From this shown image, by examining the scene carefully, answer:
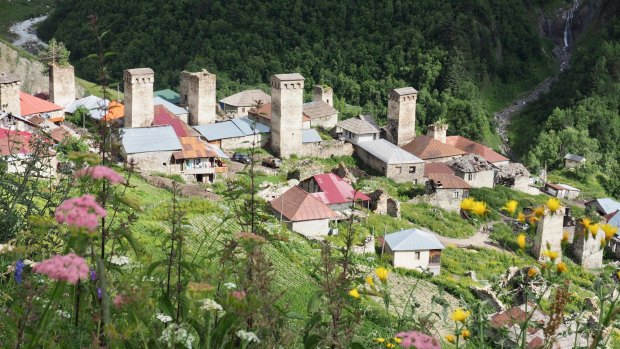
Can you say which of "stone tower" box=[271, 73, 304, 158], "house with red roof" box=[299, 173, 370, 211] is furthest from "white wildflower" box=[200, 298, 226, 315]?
"stone tower" box=[271, 73, 304, 158]

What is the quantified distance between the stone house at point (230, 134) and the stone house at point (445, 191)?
19.6 feet

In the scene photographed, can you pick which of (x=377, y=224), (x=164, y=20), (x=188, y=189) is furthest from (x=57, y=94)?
(x=164, y=20)

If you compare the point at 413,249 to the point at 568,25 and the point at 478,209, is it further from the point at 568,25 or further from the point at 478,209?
the point at 568,25

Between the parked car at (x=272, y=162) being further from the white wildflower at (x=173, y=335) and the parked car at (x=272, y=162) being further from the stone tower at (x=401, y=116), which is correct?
the white wildflower at (x=173, y=335)

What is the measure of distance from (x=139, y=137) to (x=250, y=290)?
22720mm

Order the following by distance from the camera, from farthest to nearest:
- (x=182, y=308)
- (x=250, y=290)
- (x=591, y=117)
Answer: (x=591, y=117), (x=182, y=308), (x=250, y=290)

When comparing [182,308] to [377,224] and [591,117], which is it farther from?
[591,117]

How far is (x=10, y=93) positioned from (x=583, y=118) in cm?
2855

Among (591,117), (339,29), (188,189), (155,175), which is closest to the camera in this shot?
(188,189)

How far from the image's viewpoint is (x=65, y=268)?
279 cm

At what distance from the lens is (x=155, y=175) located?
2480 cm

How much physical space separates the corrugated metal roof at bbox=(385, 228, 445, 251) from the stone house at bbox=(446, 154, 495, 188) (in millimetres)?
9634

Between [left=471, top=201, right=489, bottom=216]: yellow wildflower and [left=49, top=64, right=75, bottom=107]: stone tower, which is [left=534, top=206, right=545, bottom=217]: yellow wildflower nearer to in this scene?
[left=471, top=201, right=489, bottom=216]: yellow wildflower

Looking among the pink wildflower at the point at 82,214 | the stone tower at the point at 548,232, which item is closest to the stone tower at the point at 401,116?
the stone tower at the point at 548,232
